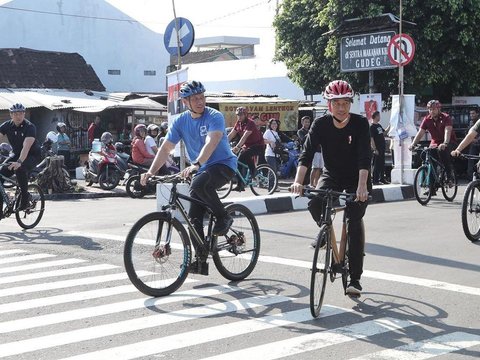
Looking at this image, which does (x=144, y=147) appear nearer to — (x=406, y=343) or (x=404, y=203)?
(x=404, y=203)

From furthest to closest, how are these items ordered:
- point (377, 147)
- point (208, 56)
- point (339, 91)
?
1. point (208, 56)
2. point (377, 147)
3. point (339, 91)

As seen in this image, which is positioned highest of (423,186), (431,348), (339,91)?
(339,91)

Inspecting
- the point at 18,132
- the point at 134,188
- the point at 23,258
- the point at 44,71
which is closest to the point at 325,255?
the point at 23,258

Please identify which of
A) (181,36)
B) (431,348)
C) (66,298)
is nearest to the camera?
(431,348)

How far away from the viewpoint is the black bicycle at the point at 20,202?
1134cm

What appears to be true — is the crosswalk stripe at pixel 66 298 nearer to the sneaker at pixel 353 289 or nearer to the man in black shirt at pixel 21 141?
the sneaker at pixel 353 289

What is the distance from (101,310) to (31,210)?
218 inches

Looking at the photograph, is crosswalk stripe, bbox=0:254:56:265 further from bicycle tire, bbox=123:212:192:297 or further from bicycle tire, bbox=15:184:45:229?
bicycle tire, bbox=123:212:192:297

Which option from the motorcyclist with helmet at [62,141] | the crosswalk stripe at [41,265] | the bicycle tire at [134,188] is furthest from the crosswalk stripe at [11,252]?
the motorcyclist with helmet at [62,141]

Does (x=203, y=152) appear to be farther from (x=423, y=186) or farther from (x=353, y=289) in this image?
(x=423, y=186)

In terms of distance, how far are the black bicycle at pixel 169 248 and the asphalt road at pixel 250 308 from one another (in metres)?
0.18

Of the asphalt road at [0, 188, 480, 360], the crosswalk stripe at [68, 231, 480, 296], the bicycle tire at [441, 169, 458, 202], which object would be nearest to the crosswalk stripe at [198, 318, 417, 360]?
the asphalt road at [0, 188, 480, 360]

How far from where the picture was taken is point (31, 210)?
1155 cm

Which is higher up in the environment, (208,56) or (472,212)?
(208,56)
